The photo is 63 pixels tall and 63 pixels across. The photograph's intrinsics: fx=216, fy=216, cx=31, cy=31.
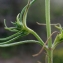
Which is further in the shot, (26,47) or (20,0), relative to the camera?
(26,47)

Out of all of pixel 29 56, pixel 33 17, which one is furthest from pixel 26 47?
pixel 33 17

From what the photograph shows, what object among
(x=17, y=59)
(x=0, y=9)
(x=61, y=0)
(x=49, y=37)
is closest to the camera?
(x=49, y=37)

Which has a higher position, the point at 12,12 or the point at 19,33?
the point at 12,12

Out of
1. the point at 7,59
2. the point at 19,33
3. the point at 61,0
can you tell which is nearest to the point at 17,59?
the point at 7,59

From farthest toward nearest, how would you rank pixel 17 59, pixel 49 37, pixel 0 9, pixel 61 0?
1. pixel 17 59
2. pixel 0 9
3. pixel 61 0
4. pixel 49 37

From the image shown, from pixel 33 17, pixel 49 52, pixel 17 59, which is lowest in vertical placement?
pixel 17 59

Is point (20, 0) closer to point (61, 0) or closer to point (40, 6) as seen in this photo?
point (40, 6)

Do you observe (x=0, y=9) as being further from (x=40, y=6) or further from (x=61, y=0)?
(x=61, y=0)

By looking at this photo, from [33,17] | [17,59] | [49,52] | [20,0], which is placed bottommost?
[17,59]

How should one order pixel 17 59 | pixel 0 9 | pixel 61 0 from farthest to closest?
1. pixel 17 59
2. pixel 0 9
3. pixel 61 0
